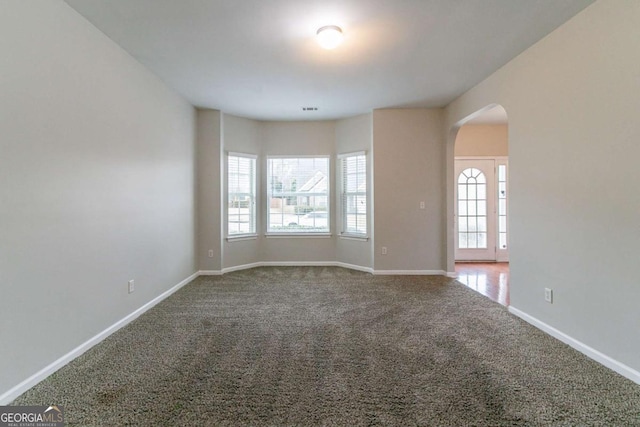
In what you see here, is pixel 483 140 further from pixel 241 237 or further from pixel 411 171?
pixel 241 237

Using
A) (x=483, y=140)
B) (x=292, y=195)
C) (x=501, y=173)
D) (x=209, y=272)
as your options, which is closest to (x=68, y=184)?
(x=209, y=272)

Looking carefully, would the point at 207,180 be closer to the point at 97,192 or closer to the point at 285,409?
the point at 97,192

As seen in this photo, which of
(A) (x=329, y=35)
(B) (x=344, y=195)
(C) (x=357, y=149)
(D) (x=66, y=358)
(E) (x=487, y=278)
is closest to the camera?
(D) (x=66, y=358)

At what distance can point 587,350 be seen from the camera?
2.26 m

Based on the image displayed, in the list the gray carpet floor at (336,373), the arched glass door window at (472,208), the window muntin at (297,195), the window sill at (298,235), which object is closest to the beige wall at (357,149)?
the window sill at (298,235)

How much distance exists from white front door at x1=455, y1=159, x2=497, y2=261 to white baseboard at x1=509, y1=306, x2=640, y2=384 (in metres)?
3.06

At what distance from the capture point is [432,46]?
283cm

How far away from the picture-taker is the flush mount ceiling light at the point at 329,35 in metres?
2.48

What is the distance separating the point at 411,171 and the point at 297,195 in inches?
82.0

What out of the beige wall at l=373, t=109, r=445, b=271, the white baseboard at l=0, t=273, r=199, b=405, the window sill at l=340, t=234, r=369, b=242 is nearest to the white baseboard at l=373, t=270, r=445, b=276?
the beige wall at l=373, t=109, r=445, b=271

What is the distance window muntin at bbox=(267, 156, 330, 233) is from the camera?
5492mm

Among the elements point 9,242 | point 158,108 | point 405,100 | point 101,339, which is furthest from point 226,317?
point 405,100

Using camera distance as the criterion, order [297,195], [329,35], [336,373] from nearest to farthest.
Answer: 1. [336,373]
2. [329,35]
3. [297,195]

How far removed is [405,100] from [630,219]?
3062 millimetres
